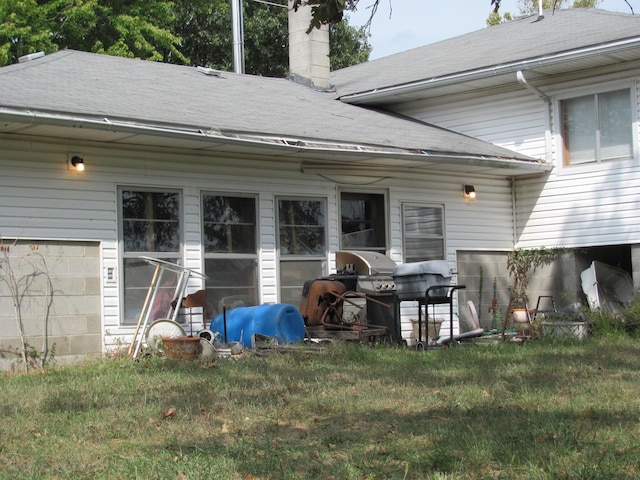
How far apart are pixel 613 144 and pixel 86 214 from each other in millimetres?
8298

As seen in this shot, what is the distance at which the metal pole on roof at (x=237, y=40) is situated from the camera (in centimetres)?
2086

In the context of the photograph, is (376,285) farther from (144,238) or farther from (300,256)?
(144,238)

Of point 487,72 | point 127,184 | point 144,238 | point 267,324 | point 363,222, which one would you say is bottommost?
point 267,324

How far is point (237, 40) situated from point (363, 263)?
10650mm

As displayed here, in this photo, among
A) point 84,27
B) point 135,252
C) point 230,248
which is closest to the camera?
point 135,252

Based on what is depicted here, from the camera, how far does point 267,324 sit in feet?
37.7

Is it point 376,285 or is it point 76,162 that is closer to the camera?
point 76,162

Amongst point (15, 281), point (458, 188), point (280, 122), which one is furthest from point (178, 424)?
point (458, 188)

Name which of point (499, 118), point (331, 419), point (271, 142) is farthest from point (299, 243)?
point (331, 419)

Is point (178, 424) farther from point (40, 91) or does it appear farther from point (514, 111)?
point (514, 111)

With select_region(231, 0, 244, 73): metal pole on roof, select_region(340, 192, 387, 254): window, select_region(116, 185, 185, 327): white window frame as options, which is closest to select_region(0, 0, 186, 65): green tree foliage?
select_region(231, 0, 244, 73): metal pole on roof

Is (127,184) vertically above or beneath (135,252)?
above

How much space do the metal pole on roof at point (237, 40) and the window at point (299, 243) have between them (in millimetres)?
7868

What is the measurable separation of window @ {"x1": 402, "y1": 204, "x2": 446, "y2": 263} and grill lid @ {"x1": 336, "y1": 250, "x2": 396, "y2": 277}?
1.67 metres
